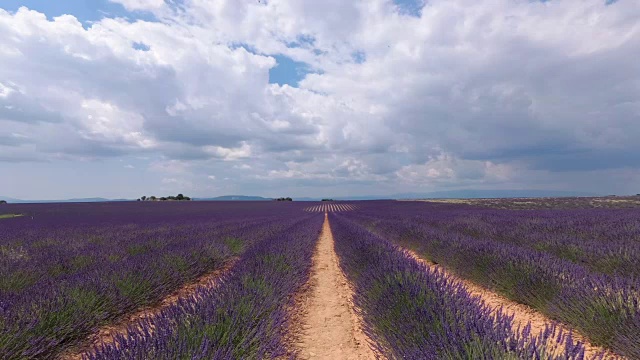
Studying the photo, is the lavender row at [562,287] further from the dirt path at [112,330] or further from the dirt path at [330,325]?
the dirt path at [112,330]

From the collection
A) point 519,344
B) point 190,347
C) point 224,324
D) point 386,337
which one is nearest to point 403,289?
point 386,337

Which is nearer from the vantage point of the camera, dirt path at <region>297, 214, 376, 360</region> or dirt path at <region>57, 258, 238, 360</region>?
dirt path at <region>57, 258, 238, 360</region>

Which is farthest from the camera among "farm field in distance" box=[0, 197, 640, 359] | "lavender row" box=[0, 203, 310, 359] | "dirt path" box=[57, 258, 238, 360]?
"dirt path" box=[57, 258, 238, 360]

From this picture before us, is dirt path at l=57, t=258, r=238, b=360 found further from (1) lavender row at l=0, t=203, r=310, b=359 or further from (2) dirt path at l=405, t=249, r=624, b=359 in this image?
(2) dirt path at l=405, t=249, r=624, b=359

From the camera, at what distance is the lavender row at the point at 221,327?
1.76 meters

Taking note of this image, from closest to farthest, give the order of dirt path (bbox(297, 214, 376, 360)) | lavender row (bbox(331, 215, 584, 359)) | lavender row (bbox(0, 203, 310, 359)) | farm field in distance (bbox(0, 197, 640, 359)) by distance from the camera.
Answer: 1. lavender row (bbox(331, 215, 584, 359))
2. farm field in distance (bbox(0, 197, 640, 359))
3. lavender row (bbox(0, 203, 310, 359))
4. dirt path (bbox(297, 214, 376, 360))

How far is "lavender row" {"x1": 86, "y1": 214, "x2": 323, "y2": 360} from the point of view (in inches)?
69.4

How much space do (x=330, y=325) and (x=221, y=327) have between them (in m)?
1.68

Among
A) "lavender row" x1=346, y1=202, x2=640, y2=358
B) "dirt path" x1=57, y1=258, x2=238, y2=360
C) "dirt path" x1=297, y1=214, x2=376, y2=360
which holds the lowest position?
"dirt path" x1=297, y1=214, x2=376, y2=360

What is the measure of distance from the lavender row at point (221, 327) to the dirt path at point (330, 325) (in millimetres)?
325

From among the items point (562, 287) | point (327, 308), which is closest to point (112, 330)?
point (327, 308)

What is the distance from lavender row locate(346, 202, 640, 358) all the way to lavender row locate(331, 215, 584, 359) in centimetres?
52

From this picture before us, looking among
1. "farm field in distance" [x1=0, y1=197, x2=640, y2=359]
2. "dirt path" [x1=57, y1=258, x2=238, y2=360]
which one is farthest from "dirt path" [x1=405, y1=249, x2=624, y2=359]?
"dirt path" [x1=57, y1=258, x2=238, y2=360]

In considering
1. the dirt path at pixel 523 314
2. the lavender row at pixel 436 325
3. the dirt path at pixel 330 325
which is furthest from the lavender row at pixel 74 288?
the dirt path at pixel 523 314
